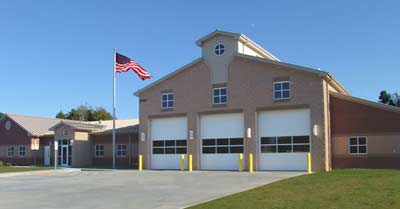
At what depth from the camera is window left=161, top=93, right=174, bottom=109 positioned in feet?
128

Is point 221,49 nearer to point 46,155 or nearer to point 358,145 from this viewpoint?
point 358,145

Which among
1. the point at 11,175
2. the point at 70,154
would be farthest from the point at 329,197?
the point at 70,154

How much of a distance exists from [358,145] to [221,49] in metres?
12.0

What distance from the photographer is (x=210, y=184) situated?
23812mm

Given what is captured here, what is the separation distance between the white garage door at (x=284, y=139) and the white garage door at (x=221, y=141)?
1.76 meters

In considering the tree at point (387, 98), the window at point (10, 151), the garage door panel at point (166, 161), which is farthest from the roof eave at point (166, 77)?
the tree at point (387, 98)

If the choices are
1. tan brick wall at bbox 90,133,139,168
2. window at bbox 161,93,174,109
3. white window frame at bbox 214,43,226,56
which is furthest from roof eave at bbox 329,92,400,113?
tan brick wall at bbox 90,133,139,168

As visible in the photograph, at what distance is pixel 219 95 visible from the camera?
3669 cm

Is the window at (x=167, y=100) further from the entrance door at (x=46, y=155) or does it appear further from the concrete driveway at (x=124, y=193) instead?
the entrance door at (x=46, y=155)

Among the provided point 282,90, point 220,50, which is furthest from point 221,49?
point 282,90

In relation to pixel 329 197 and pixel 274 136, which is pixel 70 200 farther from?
pixel 274 136

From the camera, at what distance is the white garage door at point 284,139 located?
3325 centimetres

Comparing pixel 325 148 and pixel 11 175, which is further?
pixel 11 175

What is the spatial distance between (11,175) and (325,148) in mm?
21734
